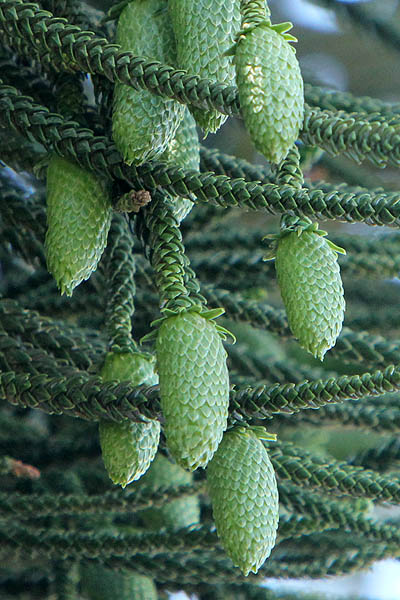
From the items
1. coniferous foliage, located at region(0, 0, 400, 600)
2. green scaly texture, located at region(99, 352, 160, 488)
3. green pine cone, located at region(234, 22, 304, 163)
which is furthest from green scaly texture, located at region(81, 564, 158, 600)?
green pine cone, located at region(234, 22, 304, 163)

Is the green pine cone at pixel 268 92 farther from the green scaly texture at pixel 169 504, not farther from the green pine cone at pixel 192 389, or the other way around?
the green scaly texture at pixel 169 504

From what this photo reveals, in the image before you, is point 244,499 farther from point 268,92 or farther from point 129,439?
point 268,92

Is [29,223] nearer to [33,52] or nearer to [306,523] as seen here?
[33,52]

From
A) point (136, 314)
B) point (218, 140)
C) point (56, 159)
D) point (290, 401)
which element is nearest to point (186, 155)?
point (56, 159)

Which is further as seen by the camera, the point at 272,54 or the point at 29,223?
the point at 29,223

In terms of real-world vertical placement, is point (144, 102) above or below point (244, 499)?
above

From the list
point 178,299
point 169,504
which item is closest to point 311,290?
point 178,299

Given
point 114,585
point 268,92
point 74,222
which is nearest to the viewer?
point 268,92
